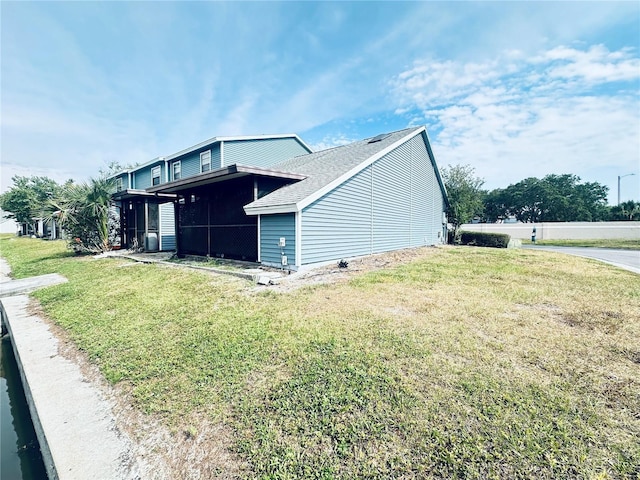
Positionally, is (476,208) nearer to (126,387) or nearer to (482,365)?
(482,365)

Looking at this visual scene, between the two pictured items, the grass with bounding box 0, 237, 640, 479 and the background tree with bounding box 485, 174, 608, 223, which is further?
the background tree with bounding box 485, 174, 608, 223

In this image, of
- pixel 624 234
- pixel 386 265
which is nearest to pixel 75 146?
pixel 386 265

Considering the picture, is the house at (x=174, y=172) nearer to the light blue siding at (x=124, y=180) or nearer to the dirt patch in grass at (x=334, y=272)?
the light blue siding at (x=124, y=180)

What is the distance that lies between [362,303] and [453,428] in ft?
9.22

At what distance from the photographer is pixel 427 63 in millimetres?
10656

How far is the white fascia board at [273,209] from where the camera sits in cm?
744

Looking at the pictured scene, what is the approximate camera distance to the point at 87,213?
13.2 m

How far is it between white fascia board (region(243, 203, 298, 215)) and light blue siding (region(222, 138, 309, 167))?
7063 mm

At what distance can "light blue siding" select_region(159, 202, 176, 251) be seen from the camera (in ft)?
48.5

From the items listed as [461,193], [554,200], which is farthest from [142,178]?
[554,200]

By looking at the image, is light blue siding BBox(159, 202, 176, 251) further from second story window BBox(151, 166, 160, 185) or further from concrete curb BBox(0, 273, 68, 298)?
concrete curb BBox(0, 273, 68, 298)

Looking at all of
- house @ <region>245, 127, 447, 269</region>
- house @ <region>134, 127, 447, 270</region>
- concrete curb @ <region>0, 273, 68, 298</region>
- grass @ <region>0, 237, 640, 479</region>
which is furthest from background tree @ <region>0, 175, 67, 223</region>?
grass @ <region>0, 237, 640, 479</region>

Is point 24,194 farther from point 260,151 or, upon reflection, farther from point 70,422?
point 70,422

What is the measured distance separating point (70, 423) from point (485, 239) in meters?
17.9
